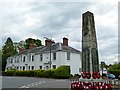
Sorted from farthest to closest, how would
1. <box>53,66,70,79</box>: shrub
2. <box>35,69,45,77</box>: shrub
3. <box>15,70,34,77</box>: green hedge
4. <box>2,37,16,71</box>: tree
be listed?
<box>2,37,16,71</box>: tree < <box>15,70,34,77</box>: green hedge < <box>35,69,45,77</box>: shrub < <box>53,66,70,79</box>: shrub

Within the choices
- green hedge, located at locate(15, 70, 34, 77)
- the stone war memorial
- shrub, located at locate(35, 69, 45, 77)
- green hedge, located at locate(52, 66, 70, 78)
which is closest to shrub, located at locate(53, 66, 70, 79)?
green hedge, located at locate(52, 66, 70, 78)

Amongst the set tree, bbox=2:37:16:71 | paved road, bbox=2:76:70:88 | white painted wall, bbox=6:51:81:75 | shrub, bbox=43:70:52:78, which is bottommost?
paved road, bbox=2:76:70:88

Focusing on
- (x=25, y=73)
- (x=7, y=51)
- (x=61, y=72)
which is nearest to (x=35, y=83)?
(x=61, y=72)

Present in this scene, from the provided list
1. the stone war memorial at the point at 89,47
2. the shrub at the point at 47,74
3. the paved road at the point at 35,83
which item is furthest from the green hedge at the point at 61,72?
the stone war memorial at the point at 89,47

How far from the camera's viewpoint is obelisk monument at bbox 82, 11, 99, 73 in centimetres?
1434

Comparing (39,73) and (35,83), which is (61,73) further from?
(35,83)

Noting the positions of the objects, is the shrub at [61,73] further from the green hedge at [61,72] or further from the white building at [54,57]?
the white building at [54,57]

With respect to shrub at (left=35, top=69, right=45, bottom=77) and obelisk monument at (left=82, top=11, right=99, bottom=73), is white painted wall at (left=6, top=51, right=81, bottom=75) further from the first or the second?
obelisk monument at (left=82, top=11, right=99, bottom=73)

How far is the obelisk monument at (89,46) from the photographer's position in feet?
47.0

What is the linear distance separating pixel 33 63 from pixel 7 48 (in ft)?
109

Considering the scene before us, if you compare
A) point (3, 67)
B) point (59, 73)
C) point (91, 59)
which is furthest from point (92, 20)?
point (3, 67)

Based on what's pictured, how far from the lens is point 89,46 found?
1427cm

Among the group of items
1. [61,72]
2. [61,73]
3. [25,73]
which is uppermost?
[61,72]

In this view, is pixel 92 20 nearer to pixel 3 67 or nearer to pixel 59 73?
pixel 59 73
